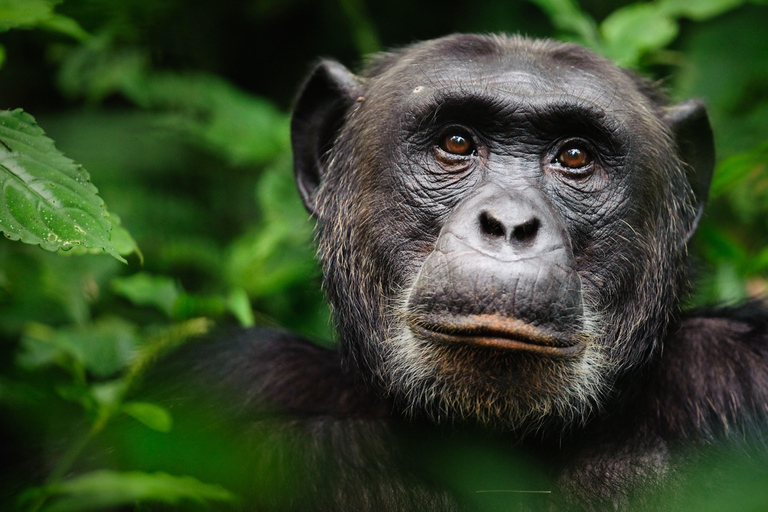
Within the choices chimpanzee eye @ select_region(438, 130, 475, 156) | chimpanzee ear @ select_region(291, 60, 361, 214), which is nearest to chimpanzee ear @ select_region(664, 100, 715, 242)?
chimpanzee eye @ select_region(438, 130, 475, 156)

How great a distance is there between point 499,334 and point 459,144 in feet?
3.62

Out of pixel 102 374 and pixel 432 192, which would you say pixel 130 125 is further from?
pixel 432 192

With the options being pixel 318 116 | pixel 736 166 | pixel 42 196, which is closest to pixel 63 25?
pixel 42 196

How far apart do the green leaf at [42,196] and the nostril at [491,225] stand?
4.84 ft

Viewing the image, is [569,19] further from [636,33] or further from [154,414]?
[154,414]

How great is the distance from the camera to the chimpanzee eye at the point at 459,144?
13.0ft

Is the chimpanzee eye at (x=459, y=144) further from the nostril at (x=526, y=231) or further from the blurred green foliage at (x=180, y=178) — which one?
the blurred green foliage at (x=180, y=178)

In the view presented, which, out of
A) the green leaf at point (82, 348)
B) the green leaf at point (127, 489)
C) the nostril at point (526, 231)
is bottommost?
the green leaf at point (82, 348)

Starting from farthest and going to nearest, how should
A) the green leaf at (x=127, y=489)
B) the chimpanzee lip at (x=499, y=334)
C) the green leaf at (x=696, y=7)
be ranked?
the green leaf at (x=696, y=7)
the chimpanzee lip at (x=499, y=334)
the green leaf at (x=127, y=489)

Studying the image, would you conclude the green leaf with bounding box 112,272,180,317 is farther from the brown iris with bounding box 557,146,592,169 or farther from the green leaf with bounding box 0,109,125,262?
the brown iris with bounding box 557,146,592,169

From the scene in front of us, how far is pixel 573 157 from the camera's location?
3.96m

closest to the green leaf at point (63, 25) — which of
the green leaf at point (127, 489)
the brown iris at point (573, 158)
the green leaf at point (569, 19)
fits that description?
the green leaf at point (127, 489)

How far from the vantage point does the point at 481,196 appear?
357cm

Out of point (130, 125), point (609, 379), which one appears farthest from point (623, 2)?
point (609, 379)
